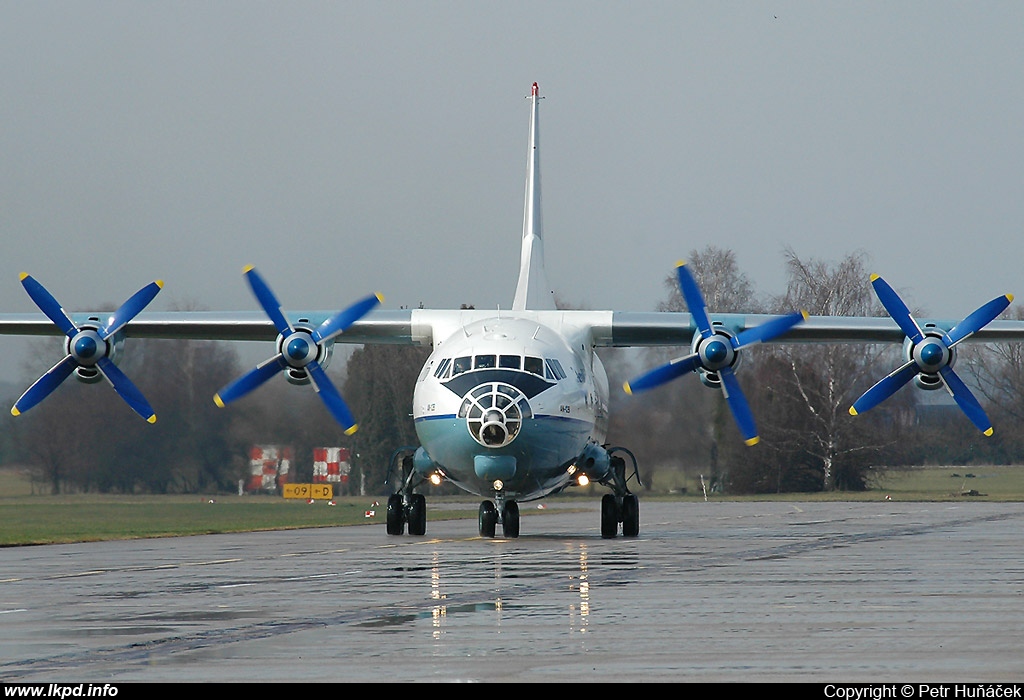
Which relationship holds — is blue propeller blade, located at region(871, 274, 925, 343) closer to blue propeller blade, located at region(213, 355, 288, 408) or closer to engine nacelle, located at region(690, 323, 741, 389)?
engine nacelle, located at region(690, 323, 741, 389)

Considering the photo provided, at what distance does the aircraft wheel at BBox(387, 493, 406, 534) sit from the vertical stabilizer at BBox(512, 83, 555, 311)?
198 inches

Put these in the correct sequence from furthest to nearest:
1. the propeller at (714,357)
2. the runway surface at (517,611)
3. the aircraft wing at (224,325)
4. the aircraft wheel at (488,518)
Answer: the aircraft wing at (224,325), the propeller at (714,357), the aircraft wheel at (488,518), the runway surface at (517,611)

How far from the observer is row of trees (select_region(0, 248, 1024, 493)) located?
40.7m

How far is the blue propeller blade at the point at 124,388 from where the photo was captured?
26156 millimetres

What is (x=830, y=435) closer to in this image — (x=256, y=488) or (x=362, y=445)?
(x=362, y=445)

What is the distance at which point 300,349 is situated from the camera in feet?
82.1

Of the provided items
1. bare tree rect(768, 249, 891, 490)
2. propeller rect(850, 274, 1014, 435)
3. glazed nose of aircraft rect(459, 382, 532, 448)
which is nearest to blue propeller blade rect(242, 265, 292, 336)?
glazed nose of aircraft rect(459, 382, 532, 448)

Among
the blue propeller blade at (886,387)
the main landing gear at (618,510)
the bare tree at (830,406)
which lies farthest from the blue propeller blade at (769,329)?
the bare tree at (830,406)

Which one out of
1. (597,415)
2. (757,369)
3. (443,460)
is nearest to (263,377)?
(443,460)

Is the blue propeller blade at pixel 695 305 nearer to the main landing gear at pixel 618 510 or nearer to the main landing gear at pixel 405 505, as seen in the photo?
the main landing gear at pixel 618 510

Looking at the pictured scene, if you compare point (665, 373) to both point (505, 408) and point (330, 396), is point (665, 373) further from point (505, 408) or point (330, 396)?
point (330, 396)

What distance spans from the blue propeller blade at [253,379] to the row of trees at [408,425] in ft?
48.4

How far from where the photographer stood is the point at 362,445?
48.2m

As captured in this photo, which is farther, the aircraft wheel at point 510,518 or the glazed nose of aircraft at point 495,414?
the aircraft wheel at point 510,518
